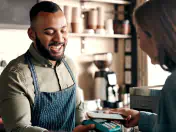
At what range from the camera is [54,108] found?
63.5 inches

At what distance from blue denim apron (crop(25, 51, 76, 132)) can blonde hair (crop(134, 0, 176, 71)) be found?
0.70 metres

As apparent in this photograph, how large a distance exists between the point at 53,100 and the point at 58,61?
0.22 metres

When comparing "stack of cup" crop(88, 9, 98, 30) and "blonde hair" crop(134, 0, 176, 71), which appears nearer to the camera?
"blonde hair" crop(134, 0, 176, 71)

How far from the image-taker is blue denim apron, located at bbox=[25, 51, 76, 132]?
1.54 m

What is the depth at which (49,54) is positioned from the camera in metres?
1.58

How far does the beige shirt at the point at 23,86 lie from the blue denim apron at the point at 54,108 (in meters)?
0.03

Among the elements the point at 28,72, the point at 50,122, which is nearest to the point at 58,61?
the point at 28,72

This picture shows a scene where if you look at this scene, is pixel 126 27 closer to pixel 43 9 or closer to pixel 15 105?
pixel 43 9

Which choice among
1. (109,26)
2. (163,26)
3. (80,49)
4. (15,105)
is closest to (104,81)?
(80,49)

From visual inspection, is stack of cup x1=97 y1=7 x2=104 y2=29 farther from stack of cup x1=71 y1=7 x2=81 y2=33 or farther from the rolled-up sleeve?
the rolled-up sleeve

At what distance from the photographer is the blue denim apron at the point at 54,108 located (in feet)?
5.05

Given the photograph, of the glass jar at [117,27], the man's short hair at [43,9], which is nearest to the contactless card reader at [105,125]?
the man's short hair at [43,9]

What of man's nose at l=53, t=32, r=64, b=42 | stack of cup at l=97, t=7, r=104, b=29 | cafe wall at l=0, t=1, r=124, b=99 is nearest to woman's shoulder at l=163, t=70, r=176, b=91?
man's nose at l=53, t=32, r=64, b=42

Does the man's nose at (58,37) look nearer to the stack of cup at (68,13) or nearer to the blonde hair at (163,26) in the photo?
the blonde hair at (163,26)
